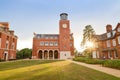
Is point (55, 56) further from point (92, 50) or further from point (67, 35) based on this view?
point (92, 50)

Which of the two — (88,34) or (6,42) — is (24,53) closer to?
(6,42)

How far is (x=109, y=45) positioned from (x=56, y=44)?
28.6 meters

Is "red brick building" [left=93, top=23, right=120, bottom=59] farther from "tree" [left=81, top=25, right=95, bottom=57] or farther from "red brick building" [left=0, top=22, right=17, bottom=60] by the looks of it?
"red brick building" [left=0, top=22, right=17, bottom=60]

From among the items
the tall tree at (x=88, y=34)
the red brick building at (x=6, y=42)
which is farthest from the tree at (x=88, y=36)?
the red brick building at (x=6, y=42)

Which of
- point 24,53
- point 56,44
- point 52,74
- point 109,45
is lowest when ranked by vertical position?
point 52,74

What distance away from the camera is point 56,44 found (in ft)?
191

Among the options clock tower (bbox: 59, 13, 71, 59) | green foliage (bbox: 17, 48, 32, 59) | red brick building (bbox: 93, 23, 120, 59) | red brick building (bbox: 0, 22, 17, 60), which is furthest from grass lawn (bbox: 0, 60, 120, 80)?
green foliage (bbox: 17, 48, 32, 59)

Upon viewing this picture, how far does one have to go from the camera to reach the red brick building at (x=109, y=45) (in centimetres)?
3128

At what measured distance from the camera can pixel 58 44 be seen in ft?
191

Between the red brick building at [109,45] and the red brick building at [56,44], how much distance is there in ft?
51.9

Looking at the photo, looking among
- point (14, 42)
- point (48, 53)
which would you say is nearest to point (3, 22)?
point (14, 42)

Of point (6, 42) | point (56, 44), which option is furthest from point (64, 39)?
point (6, 42)

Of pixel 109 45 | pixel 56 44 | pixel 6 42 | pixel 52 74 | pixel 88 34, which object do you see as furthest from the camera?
pixel 56 44

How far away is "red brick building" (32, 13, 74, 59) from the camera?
181 ft
